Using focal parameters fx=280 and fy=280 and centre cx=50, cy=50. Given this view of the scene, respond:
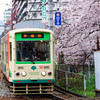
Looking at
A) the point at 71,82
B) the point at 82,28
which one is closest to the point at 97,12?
the point at 82,28

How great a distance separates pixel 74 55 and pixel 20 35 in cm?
989

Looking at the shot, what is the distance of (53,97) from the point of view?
1182cm

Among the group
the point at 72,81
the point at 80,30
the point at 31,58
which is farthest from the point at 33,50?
the point at 80,30

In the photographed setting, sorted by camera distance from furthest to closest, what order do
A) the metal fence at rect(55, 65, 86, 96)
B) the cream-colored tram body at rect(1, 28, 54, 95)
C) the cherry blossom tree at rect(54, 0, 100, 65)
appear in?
1. the cherry blossom tree at rect(54, 0, 100, 65)
2. the metal fence at rect(55, 65, 86, 96)
3. the cream-colored tram body at rect(1, 28, 54, 95)

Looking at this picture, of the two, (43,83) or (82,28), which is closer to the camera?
(43,83)

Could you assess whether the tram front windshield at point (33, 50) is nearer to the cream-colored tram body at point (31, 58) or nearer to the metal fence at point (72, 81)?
the cream-colored tram body at point (31, 58)

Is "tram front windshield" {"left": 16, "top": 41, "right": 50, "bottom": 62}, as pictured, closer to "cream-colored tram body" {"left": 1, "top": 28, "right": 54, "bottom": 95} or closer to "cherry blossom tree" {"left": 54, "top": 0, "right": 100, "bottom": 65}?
"cream-colored tram body" {"left": 1, "top": 28, "right": 54, "bottom": 95}

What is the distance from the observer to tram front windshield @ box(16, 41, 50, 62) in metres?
11.2

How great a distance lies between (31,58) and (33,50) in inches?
13.3

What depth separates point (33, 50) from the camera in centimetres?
1138

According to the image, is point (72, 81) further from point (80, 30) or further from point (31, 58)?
point (80, 30)

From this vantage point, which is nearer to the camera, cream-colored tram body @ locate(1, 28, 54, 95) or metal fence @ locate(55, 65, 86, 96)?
cream-colored tram body @ locate(1, 28, 54, 95)

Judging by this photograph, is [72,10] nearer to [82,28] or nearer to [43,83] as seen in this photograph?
[82,28]

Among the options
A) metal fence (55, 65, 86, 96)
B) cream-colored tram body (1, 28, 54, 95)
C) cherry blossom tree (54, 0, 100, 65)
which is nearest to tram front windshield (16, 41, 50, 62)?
cream-colored tram body (1, 28, 54, 95)
